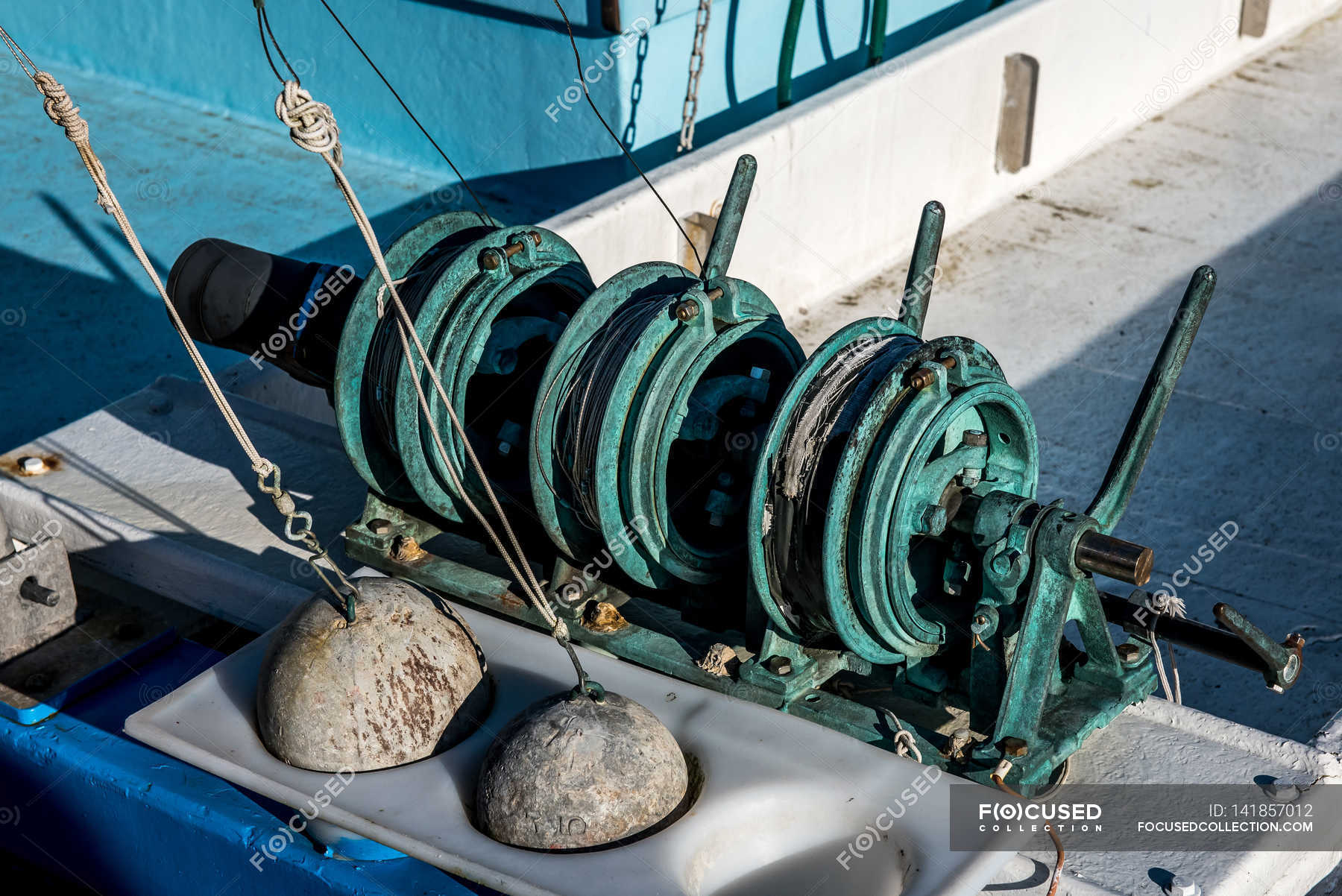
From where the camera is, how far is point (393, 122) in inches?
267

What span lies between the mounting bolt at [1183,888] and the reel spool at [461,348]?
1.52m

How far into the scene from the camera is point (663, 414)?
290cm

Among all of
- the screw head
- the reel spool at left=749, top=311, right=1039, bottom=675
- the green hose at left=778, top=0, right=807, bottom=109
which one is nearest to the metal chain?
the green hose at left=778, top=0, right=807, bottom=109

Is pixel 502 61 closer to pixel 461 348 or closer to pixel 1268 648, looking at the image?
pixel 461 348

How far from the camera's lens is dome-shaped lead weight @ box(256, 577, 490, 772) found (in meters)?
2.65

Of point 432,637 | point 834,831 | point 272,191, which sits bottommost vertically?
point 272,191

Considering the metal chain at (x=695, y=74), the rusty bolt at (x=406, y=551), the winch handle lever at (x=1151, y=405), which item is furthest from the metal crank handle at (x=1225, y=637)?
the metal chain at (x=695, y=74)

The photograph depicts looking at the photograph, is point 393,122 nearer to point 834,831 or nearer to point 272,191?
point 272,191

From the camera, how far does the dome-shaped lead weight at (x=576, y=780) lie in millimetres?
2475

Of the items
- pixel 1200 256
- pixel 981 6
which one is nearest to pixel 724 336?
pixel 1200 256

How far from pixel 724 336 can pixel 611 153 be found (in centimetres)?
335

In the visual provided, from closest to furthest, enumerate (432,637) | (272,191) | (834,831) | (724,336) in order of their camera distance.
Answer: (834,831), (432,637), (724,336), (272,191)

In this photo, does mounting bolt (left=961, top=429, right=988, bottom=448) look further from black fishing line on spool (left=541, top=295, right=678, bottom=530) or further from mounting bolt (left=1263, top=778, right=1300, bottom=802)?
mounting bolt (left=1263, top=778, right=1300, bottom=802)

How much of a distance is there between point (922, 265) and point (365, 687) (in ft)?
4.51
